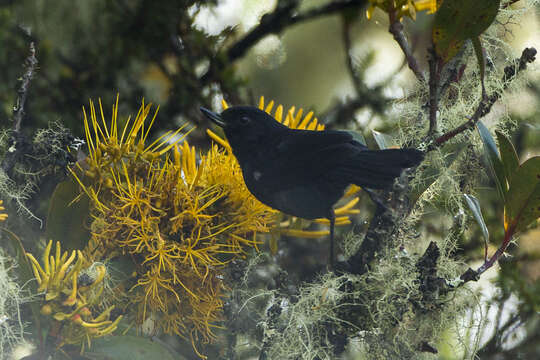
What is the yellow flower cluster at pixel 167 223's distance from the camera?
431 mm

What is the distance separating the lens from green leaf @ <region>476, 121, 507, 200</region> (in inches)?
17.4

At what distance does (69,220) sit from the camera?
0.45 meters

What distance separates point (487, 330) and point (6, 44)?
61cm

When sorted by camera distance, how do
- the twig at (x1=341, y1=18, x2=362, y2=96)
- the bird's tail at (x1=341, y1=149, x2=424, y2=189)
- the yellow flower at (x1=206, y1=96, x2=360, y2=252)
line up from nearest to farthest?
the bird's tail at (x1=341, y1=149, x2=424, y2=189)
the yellow flower at (x1=206, y1=96, x2=360, y2=252)
the twig at (x1=341, y1=18, x2=362, y2=96)

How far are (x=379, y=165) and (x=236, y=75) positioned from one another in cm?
31

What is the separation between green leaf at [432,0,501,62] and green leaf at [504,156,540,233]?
0.12m

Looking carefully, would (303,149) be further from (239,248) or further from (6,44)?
(6,44)

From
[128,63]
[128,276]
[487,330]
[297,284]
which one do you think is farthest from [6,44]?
[487,330]

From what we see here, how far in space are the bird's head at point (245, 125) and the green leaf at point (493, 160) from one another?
7.1 inches

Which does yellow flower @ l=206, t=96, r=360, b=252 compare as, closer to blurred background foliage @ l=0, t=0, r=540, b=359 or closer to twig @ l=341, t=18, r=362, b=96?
blurred background foliage @ l=0, t=0, r=540, b=359

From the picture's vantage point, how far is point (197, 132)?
2.13 feet

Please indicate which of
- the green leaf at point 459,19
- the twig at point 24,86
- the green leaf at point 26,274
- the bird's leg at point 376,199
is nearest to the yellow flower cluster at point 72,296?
the green leaf at point 26,274

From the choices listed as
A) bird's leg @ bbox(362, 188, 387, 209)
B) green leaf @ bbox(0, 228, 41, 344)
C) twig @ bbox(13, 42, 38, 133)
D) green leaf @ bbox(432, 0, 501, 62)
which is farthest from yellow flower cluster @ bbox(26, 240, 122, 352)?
green leaf @ bbox(432, 0, 501, 62)

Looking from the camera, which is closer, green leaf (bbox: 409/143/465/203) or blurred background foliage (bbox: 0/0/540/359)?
green leaf (bbox: 409/143/465/203)
